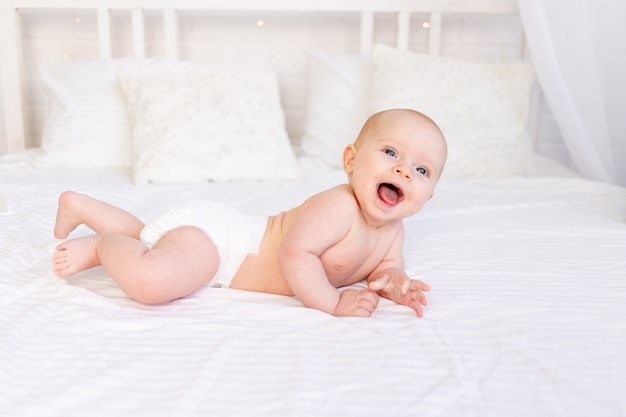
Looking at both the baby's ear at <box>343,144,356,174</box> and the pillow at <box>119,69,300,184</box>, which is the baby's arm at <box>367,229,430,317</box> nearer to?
the baby's ear at <box>343,144,356,174</box>

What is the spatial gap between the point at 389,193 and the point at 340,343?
0.95ft

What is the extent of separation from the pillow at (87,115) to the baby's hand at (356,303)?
1245 millimetres

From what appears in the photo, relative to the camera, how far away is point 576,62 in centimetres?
166

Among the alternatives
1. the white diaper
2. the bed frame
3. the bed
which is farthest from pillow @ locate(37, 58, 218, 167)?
the white diaper

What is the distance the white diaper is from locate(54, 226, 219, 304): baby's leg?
0.06 ft

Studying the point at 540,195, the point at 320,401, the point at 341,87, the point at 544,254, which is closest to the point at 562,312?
the point at 544,254

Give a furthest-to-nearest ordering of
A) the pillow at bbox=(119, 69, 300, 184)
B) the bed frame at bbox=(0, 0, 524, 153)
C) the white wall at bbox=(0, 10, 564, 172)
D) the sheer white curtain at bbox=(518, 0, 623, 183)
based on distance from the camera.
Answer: the white wall at bbox=(0, 10, 564, 172) < the bed frame at bbox=(0, 0, 524, 153) < the pillow at bbox=(119, 69, 300, 184) < the sheer white curtain at bbox=(518, 0, 623, 183)

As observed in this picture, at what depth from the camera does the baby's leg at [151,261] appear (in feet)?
2.85

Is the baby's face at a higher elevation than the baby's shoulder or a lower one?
higher

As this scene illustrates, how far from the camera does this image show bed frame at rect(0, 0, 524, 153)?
212 cm

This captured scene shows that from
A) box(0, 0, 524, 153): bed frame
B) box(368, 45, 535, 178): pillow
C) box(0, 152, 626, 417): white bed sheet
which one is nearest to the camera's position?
box(0, 152, 626, 417): white bed sheet

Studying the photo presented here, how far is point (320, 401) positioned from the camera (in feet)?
2.03

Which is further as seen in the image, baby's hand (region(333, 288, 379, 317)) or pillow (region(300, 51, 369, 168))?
pillow (region(300, 51, 369, 168))

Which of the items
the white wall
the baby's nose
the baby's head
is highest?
the white wall
